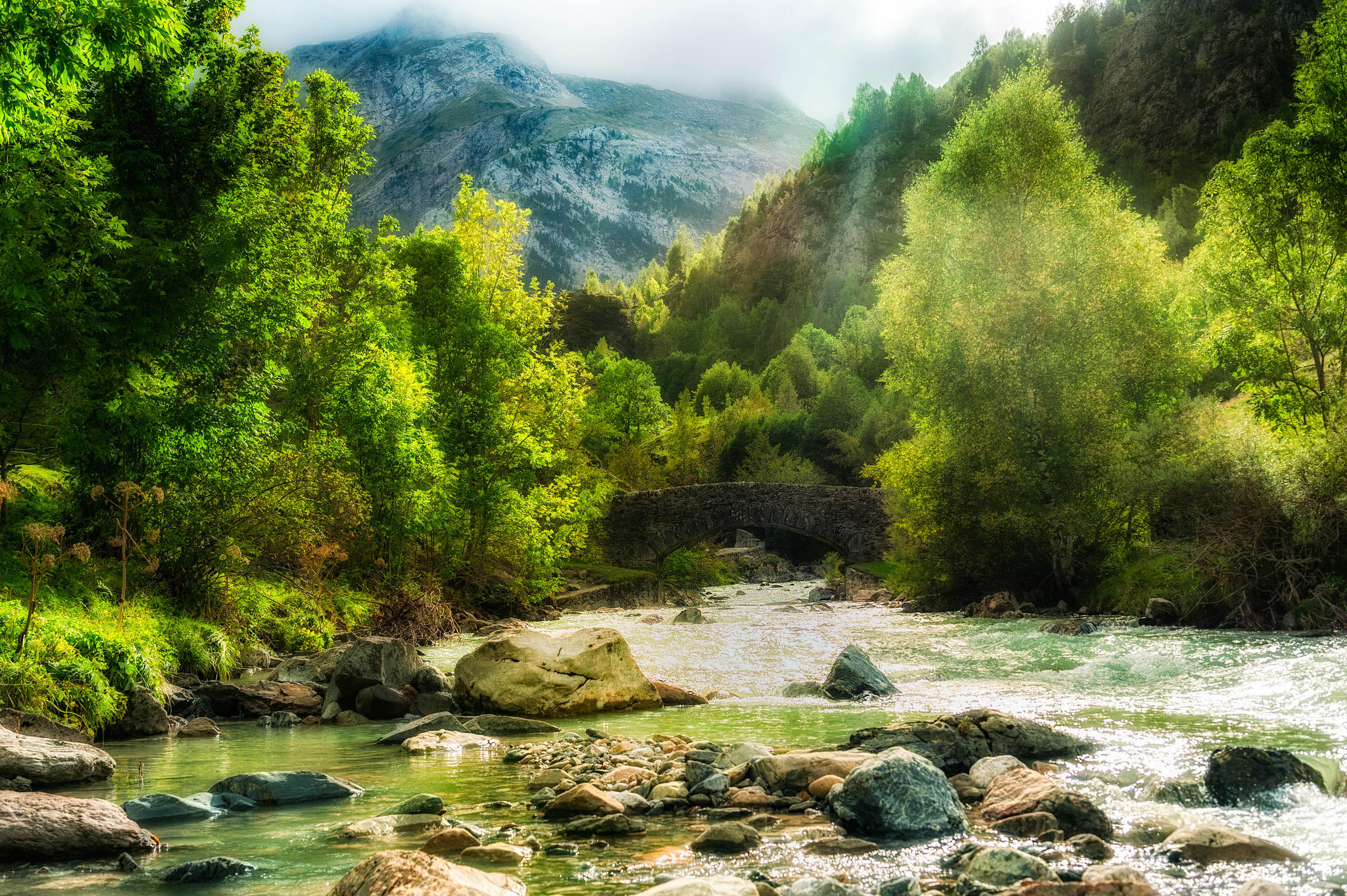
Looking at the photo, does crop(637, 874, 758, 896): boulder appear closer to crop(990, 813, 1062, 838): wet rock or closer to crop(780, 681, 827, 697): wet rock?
crop(990, 813, 1062, 838): wet rock

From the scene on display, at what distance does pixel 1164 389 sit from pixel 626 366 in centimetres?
4159

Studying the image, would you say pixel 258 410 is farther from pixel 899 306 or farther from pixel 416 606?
pixel 899 306

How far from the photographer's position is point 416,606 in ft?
69.0

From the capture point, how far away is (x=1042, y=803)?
232 inches

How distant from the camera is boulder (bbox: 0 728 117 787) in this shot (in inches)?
273

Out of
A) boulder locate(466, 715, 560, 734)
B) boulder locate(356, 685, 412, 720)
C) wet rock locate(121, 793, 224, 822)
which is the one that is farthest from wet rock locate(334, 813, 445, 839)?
boulder locate(356, 685, 412, 720)

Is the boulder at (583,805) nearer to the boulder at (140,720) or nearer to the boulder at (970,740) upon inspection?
the boulder at (970,740)

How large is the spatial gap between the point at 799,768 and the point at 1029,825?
1.94 meters

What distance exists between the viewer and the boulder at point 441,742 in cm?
935

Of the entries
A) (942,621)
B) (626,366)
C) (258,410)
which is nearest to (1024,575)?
(942,621)

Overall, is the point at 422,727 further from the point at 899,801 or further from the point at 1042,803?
the point at 1042,803

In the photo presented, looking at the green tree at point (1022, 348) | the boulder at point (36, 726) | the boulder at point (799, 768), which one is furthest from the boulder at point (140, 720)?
the green tree at point (1022, 348)

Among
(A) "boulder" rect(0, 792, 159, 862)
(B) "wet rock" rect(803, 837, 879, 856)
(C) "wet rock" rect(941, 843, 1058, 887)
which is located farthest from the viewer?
(B) "wet rock" rect(803, 837, 879, 856)

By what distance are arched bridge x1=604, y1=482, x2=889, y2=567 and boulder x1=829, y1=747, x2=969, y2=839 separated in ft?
123
